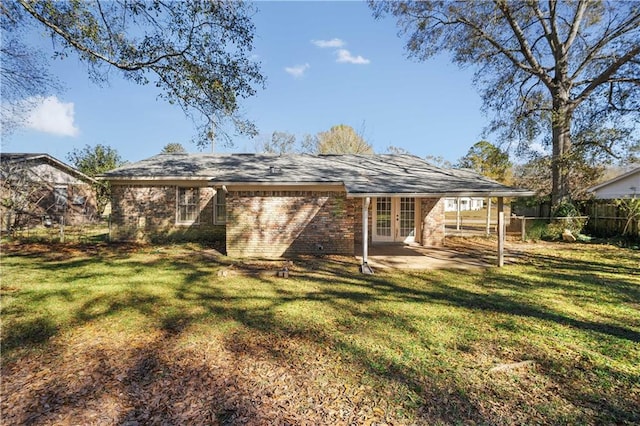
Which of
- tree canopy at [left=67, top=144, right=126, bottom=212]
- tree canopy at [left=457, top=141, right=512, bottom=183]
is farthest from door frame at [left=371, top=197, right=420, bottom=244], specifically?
tree canopy at [left=457, top=141, right=512, bottom=183]

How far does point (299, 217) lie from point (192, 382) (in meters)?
7.50

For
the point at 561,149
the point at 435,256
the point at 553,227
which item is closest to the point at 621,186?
the point at 561,149

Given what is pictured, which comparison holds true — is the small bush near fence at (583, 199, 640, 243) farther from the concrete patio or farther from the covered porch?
the concrete patio

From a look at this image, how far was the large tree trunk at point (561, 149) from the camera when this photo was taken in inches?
619

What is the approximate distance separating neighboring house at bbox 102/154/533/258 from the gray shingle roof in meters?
0.03

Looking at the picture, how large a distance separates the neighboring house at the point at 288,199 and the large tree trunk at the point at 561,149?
6.98 metres

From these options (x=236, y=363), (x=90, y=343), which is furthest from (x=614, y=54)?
(x=90, y=343)

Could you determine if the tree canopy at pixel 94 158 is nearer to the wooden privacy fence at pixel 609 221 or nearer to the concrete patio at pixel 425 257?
the concrete patio at pixel 425 257

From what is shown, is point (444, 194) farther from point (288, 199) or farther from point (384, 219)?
point (288, 199)

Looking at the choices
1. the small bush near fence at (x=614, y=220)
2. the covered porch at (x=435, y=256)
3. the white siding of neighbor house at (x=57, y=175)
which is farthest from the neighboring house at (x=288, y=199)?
the white siding of neighbor house at (x=57, y=175)

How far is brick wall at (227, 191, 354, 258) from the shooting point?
10.7 metres

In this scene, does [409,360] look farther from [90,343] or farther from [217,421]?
[90,343]

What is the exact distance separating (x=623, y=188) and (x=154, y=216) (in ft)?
103

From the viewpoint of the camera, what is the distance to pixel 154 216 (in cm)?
1339
